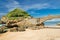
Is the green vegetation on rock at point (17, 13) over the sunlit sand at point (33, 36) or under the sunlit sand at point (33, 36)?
over

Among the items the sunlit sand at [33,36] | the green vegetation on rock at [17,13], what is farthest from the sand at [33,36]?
the green vegetation on rock at [17,13]

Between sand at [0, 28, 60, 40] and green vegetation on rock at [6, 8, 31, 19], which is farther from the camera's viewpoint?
green vegetation on rock at [6, 8, 31, 19]

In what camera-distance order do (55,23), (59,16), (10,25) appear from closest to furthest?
(59,16), (10,25), (55,23)

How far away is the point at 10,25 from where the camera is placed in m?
22.6

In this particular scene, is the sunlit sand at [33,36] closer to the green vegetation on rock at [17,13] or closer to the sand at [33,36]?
the sand at [33,36]

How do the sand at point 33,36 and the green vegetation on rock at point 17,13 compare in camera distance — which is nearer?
the sand at point 33,36

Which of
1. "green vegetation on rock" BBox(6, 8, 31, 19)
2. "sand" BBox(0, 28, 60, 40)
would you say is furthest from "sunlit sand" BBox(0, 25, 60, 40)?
"green vegetation on rock" BBox(6, 8, 31, 19)

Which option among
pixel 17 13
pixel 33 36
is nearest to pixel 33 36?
pixel 33 36

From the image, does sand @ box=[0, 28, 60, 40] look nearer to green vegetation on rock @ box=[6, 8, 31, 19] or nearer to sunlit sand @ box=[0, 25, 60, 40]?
sunlit sand @ box=[0, 25, 60, 40]

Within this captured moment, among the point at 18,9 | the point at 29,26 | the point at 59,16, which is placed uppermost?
the point at 18,9

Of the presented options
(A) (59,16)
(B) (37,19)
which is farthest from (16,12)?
(A) (59,16)

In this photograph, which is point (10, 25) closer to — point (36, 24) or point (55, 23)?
point (36, 24)

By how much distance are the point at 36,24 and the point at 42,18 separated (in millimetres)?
1286

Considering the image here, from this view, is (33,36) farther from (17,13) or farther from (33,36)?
(17,13)
